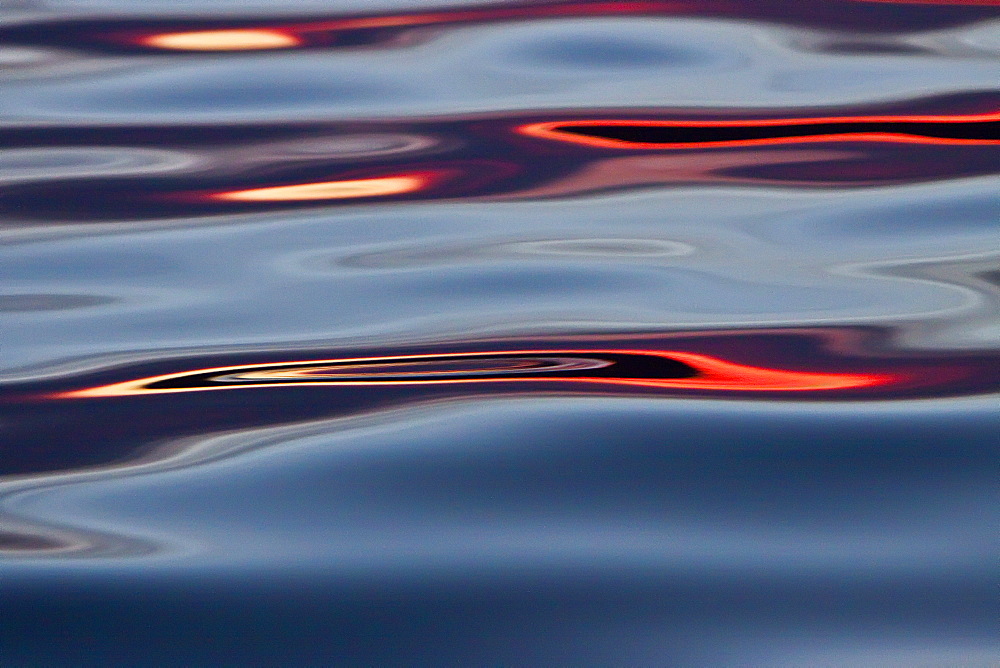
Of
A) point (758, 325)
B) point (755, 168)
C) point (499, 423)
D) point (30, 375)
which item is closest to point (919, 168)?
point (755, 168)

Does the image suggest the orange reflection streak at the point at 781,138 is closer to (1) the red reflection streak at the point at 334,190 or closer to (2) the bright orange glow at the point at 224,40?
(1) the red reflection streak at the point at 334,190

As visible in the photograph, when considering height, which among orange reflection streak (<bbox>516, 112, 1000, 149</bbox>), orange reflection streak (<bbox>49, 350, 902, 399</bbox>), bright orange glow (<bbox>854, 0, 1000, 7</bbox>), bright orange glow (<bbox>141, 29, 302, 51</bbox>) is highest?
bright orange glow (<bbox>141, 29, 302, 51</bbox>)

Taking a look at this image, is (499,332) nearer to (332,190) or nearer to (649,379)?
(649,379)

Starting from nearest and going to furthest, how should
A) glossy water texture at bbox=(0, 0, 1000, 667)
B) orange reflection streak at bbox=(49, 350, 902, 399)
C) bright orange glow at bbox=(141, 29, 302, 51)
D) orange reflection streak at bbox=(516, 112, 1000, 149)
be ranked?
glossy water texture at bbox=(0, 0, 1000, 667), orange reflection streak at bbox=(49, 350, 902, 399), orange reflection streak at bbox=(516, 112, 1000, 149), bright orange glow at bbox=(141, 29, 302, 51)

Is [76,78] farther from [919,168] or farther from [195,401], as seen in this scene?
[919,168]

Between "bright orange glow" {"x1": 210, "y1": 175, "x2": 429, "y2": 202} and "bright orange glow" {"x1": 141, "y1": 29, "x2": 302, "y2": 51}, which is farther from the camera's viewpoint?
"bright orange glow" {"x1": 141, "y1": 29, "x2": 302, "y2": 51}

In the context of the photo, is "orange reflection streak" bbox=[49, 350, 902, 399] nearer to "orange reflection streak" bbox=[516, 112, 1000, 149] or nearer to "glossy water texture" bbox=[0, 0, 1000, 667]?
"glossy water texture" bbox=[0, 0, 1000, 667]

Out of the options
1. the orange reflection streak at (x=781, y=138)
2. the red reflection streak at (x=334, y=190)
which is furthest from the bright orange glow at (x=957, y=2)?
the red reflection streak at (x=334, y=190)

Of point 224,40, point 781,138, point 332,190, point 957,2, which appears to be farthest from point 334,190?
point 957,2

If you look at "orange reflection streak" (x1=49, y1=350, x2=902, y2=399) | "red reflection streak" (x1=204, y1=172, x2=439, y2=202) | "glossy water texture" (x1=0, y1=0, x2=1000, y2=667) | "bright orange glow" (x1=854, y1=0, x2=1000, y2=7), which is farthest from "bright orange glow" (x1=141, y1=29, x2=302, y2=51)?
"bright orange glow" (x1=854, y1=0, x2=1000, y2=7)
